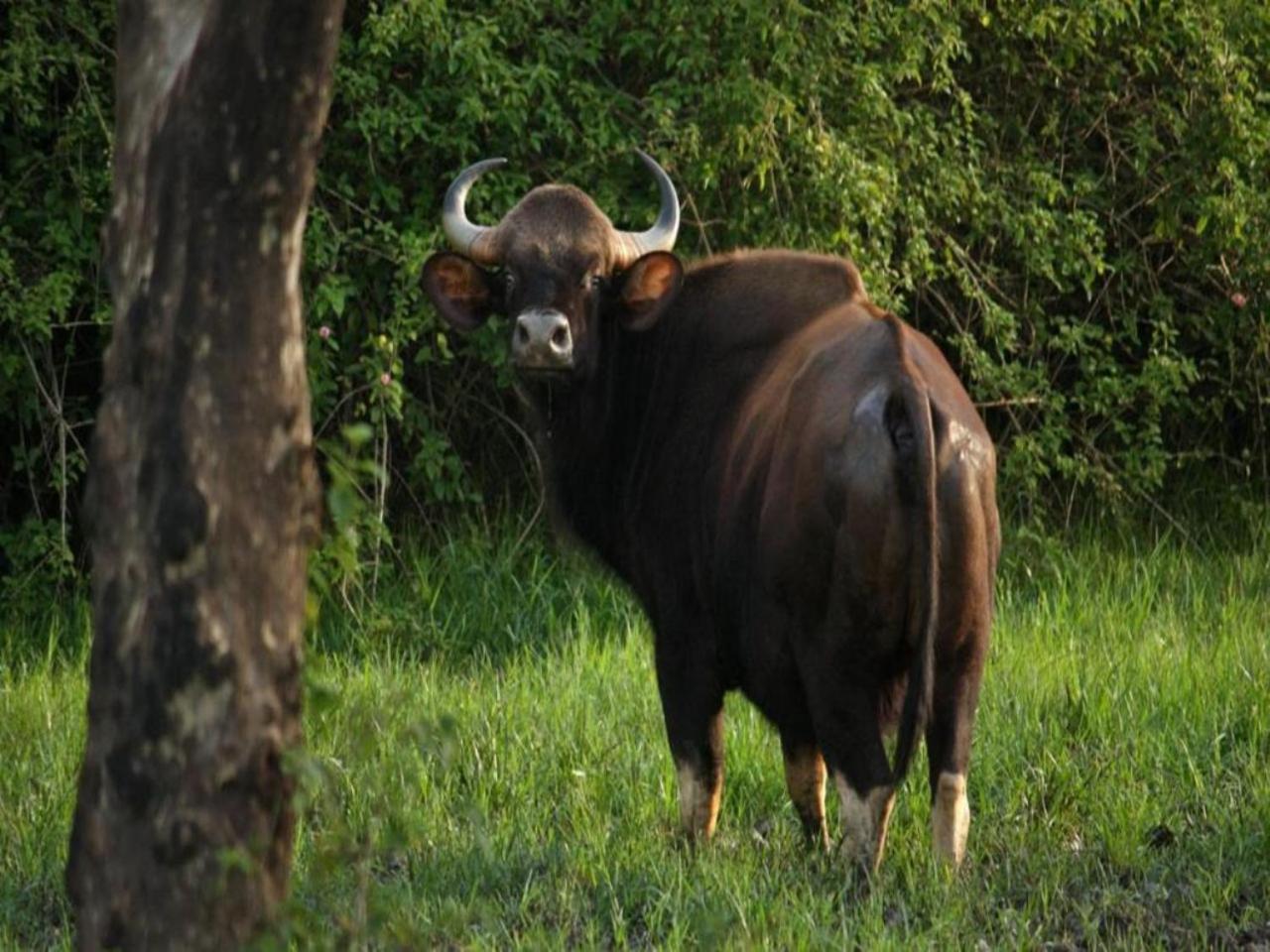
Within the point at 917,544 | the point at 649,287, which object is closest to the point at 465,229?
the point at 649,287

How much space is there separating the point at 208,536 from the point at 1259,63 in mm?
8946

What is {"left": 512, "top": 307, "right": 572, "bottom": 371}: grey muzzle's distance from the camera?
6.68 metres

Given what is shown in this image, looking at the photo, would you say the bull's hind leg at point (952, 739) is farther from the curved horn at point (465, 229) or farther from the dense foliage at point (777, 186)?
the dense foliage at point (777, 186)

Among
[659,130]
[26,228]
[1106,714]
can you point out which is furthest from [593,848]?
[26,228]

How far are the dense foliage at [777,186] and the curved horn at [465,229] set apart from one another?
166 cm

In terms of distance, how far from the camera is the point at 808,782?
6203mm

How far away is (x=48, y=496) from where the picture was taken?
10.7 meters

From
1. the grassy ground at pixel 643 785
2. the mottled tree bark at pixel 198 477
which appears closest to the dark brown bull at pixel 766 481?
the grassy ground at pixel 643 785

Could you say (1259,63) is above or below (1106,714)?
above

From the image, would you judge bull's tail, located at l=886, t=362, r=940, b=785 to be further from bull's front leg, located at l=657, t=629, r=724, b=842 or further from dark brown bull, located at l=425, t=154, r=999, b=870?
bull's front leg, located at l=657, t=629, r=724, b=842

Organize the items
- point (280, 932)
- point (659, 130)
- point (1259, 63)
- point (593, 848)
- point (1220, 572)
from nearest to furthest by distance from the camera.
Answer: point (280, 932), point (593, 848), point (659, 130), point (1220, 572), point (1259, 63)

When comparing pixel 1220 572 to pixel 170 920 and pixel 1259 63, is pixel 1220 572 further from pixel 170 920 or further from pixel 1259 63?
pixel 170 920

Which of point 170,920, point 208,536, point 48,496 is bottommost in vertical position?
point 48,496

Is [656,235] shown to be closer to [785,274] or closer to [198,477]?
[785,274]
